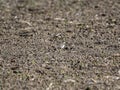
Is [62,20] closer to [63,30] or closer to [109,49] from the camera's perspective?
[63,30]

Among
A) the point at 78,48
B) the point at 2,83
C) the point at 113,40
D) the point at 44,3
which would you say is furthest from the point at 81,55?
the point at 44,3

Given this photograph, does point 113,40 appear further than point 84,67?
Yes

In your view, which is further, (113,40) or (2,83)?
(113,40)

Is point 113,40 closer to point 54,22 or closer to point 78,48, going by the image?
point 78,48

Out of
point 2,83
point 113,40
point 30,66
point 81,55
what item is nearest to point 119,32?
point 113,40

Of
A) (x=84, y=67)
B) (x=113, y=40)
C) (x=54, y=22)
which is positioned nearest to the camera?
(x=84, y=67)

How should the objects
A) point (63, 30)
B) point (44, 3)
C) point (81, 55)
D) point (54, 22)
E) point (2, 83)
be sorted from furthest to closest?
point (44, 3) → point (54, 22) → point (63, 30) → point (81, 55) → point (2, 83)
